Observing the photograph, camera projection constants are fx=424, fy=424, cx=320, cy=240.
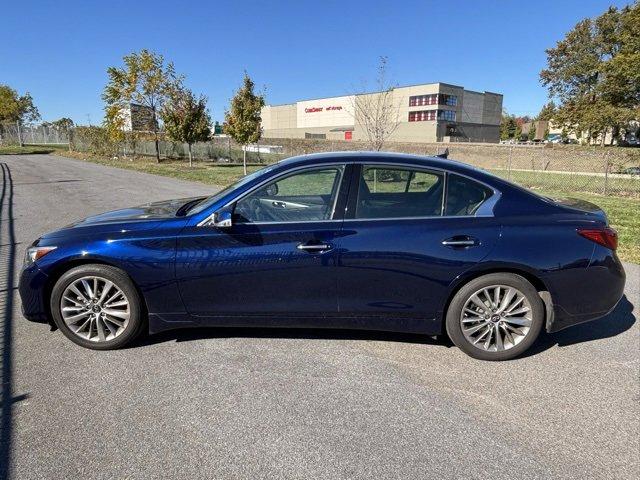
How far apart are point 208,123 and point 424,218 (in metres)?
26.5

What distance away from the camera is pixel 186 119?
26.3 m

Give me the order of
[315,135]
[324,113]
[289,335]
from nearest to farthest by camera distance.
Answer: [289,335] → [324,113] → [315,135]

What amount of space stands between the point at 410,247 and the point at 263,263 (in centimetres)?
114

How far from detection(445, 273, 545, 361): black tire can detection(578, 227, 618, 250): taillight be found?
59 cm

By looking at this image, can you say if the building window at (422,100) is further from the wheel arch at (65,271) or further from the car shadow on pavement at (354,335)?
the wheel arch at (65,271)

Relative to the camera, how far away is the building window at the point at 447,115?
78.1 metres

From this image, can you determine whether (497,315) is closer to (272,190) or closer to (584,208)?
(584,208)

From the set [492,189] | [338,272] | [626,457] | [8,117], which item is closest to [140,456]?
[338,272]

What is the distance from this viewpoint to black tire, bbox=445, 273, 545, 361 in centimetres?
332

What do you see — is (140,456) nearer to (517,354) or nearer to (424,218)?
(424,218)

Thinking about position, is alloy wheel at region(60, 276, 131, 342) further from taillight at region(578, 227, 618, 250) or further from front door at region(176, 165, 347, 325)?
taillight at region(578, 227, 618, 250)

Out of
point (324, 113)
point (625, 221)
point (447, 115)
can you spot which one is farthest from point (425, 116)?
point (625, 221)

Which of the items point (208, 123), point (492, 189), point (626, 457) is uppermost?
point (208, 123)

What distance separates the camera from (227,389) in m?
2.97
